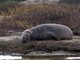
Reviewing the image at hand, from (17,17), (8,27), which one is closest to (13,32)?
(8,27)

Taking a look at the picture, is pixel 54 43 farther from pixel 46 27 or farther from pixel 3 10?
pixel 3 10

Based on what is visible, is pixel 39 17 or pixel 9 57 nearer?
pixel 9 57

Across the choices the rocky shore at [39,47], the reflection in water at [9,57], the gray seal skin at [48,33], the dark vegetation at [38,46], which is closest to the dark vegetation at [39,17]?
the gray seal skin at [48,33]

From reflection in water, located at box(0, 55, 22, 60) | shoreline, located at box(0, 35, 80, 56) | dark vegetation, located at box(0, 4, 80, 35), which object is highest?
reflection in water, located at box(0, 55, 22, 60)

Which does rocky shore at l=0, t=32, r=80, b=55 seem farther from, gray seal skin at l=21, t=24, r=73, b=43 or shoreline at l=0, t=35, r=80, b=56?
gray seal skin at l=21, t=24, r=73, b=43

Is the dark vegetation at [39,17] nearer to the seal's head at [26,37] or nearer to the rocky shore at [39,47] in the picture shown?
the seal's head at [26,37]

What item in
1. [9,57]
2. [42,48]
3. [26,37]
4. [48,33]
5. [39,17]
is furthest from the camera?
[39,17]

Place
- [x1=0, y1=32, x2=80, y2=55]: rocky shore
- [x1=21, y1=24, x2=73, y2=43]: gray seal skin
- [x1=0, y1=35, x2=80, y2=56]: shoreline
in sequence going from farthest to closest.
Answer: [x1=21, y1=24, x2=73, y2=43]: gray seal skin, [x1=0, y1=32, x2=80, y2=55]: rocky shore, [x1=0, y1=35, x2=80, y2=56]: shoreline

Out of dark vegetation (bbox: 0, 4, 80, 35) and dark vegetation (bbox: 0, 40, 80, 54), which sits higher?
dark vegetation (bbox: 0, 40, 80, 54)

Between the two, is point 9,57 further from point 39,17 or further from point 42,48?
point 39,17

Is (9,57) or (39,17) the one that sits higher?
(9,57)

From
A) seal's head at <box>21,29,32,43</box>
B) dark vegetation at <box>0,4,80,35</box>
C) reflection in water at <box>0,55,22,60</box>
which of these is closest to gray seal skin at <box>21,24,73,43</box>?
seal's head at <box>21,29,32,43</box>

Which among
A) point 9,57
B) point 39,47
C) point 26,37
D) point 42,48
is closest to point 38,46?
point 39,47

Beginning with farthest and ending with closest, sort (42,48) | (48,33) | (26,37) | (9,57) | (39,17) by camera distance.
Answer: (39,17) → (48,33) → (26,37) → (42,48) → (9,57)
